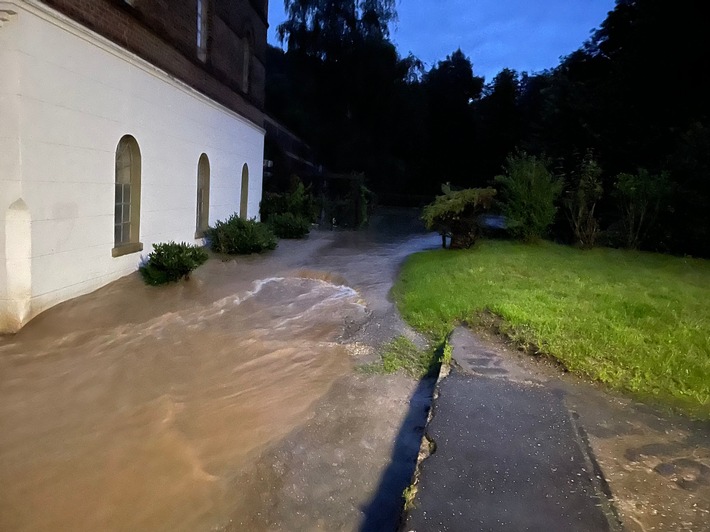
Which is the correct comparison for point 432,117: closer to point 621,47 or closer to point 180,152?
point 621,47

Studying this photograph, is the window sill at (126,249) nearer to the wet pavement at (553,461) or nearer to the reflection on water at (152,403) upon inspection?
the reflection on water at (152,403)

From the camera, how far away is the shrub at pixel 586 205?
13.4m

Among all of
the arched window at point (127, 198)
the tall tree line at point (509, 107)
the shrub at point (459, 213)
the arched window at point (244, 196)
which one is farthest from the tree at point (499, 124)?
the arched window at point (127, 198)

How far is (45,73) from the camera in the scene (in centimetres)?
652

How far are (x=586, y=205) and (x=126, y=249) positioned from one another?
10.4 metres

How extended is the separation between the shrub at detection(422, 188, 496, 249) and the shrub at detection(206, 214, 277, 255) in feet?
11.9

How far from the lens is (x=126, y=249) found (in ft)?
29.1

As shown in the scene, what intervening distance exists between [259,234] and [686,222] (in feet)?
31.4

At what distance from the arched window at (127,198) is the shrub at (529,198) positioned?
7995 mm

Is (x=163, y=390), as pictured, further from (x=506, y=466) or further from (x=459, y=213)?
(x=459, y=213)

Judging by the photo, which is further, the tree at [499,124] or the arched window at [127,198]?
the tree at [499,124]

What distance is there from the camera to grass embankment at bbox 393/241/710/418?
5.38 m

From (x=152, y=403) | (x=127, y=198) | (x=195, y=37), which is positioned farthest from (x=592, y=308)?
(x=195, y=37)

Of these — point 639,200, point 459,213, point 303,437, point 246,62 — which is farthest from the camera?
point 246,62
